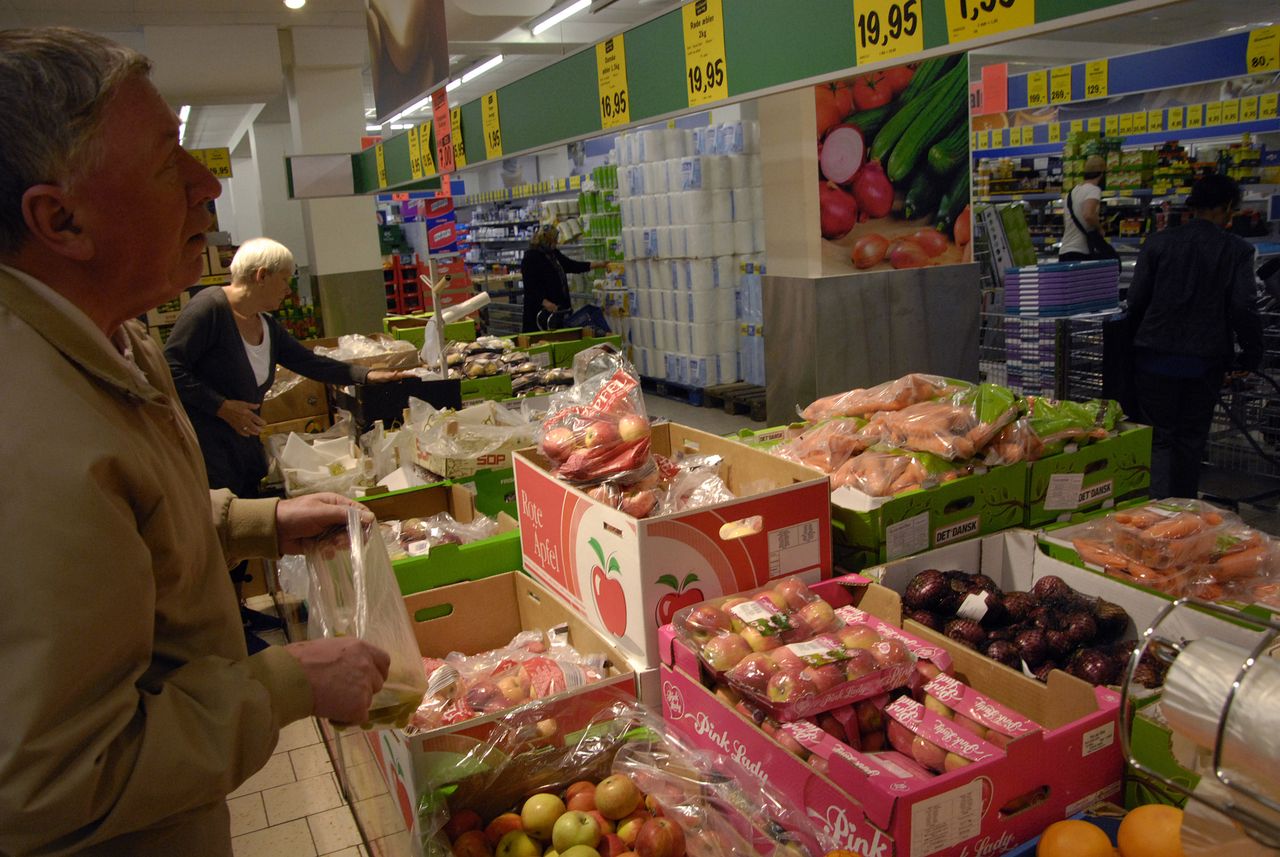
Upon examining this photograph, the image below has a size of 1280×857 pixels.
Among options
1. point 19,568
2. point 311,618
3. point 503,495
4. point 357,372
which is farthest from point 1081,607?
point 357,372

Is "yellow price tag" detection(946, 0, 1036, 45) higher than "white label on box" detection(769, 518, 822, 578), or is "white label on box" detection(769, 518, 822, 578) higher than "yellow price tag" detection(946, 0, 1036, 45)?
"yellow price tag" detection(946, 0, 1036, 45)

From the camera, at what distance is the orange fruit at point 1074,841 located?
140cm

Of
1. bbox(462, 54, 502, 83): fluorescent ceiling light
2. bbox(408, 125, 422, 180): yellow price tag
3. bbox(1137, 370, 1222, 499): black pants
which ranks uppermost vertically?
bbox(462, 54, 502, 83): fluorescent ceiling light

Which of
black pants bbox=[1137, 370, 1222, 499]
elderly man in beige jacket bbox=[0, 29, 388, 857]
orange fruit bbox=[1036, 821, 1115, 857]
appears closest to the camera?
elderly man in beige jacket bbox=[0, 29, 388, 857]

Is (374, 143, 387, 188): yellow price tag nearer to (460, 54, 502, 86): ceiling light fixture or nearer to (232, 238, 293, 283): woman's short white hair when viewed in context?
(232, 238, 293, 283): woman's short white hair

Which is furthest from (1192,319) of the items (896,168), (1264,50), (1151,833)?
(1264,50)

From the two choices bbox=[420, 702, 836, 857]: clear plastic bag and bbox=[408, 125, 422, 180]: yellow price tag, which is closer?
bbox=[420, 702, 836, 857]: clear plastic bag

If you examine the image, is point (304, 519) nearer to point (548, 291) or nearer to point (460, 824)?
point (460, 824)

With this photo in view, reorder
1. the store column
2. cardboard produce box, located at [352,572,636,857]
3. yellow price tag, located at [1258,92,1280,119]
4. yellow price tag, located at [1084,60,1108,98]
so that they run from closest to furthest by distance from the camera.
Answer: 1. cardboard produce box, located at [352,572,636,857]
2. yellow price tag, located at [1258,92,1280,119]
3. the store column
4. yellow price tag, located at [1084,60,1108,98]

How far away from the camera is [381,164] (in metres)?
7.75

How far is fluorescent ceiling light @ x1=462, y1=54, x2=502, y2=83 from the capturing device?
40.9 feet

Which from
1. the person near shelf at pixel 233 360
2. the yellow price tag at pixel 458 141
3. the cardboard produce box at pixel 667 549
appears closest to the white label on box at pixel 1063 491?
the cardboard produce box at pixel 667 549

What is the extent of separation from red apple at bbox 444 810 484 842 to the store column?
860 centimetres

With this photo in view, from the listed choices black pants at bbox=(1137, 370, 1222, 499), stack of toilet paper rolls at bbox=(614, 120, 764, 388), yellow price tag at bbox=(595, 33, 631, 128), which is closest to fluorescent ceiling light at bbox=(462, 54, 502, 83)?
stack of toilet paper rolls at bbox=(614, 120, 764, 388)
